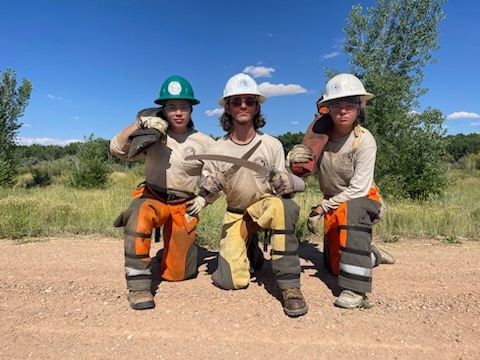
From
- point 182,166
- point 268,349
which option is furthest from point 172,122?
point 268,349

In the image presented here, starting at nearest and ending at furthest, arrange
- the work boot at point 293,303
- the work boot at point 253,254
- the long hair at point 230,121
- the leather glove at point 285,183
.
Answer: the work boot at point 293,303 → the leather glove at point 285,183 → the long hair at point 230,121 → the work boot at point 253,254

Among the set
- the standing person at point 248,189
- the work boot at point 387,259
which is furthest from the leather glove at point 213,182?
the work boot at point 387,259

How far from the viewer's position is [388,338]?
110 inches

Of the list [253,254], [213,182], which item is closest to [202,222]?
[253,254]

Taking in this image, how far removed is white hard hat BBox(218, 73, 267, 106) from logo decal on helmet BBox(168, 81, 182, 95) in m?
0.45

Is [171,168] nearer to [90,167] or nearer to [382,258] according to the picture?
[382,258]

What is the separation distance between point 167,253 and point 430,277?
9.08ft

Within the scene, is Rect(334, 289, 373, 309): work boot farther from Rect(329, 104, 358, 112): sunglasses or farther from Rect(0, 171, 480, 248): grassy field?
Rect(0, 171, 480, 248): grassy field

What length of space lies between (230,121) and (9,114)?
18436 mm

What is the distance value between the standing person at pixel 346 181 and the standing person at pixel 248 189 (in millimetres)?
288

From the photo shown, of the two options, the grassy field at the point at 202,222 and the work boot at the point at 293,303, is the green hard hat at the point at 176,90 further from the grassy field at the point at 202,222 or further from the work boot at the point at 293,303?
the grassy field at the point at 202,222

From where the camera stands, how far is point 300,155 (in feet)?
12.1

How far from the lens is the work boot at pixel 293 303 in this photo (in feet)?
10.4

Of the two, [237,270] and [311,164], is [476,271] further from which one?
[237,270]
